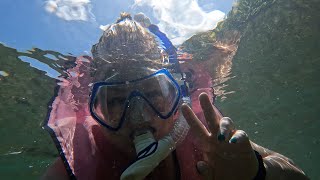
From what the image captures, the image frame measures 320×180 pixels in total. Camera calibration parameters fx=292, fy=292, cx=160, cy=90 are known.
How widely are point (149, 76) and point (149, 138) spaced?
4.76 feet

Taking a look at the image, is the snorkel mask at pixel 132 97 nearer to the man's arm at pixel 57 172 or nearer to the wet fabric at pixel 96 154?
the wet fabric at pixel 96 154

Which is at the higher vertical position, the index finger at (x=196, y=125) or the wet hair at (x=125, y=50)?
the wet hair at (x=125, y=50)

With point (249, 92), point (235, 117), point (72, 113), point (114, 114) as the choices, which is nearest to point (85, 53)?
point (72, 113)

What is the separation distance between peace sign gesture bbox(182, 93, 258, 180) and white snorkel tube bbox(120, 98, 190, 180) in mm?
420

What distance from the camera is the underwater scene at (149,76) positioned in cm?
474

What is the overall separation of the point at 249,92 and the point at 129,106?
585 inches

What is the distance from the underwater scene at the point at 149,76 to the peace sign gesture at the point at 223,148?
13 centimetres

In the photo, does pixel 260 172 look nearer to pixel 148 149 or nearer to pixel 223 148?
pixel 223 148

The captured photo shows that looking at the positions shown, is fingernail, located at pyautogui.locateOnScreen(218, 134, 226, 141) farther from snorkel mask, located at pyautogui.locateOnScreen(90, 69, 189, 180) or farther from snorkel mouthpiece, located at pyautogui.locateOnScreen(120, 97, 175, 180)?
snorkel mask, located at pyautogui.locateOnScreen(90, 69, 189, 180)

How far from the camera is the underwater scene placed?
4742 mm

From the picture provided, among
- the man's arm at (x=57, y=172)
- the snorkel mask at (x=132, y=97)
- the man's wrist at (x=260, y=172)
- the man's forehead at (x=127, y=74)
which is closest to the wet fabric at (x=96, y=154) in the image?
the man's arm at (x=57, y=172)

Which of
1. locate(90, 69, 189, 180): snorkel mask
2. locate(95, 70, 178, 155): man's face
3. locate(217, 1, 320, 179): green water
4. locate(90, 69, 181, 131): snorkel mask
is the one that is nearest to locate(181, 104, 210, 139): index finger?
locate(90, 69, 189, 180): snorkel mask

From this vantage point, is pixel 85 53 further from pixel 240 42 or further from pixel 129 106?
pixel 240 42

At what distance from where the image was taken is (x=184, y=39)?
10477 millimetres
